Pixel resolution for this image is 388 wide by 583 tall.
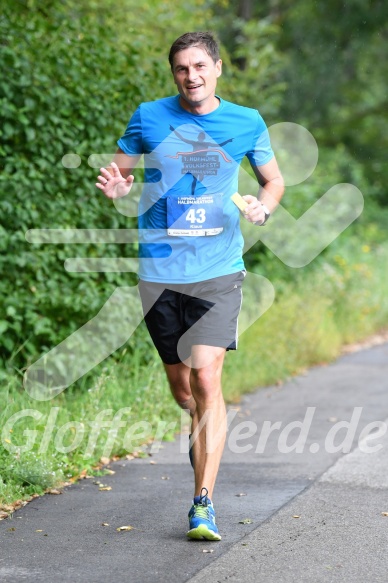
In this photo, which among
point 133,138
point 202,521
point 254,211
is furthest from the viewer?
point 133,138

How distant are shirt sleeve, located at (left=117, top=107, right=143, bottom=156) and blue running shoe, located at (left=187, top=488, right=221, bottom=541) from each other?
1743mm

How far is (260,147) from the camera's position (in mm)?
5516

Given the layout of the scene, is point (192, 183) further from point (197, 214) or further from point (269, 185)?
point (269, 185)

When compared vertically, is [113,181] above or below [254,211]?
above

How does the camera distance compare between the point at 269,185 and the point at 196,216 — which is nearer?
the point at 196,216

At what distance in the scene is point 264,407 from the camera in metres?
9.09

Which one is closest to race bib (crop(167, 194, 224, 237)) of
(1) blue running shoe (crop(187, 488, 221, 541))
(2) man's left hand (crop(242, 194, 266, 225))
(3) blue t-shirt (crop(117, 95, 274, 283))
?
(3) blue t-shirt (crop(117, 95, 274, 283))

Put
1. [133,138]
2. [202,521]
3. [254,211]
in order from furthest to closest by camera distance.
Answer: [133,138]
[254,211]
[202,521]

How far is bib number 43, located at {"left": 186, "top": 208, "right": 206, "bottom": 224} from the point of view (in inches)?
211

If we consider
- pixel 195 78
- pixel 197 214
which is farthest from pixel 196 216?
pixel 195 78

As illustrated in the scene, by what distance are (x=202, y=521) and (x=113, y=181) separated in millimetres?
1723

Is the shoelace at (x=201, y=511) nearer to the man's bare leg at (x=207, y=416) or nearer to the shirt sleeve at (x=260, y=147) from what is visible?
the man's bare leg at (x=207, y=416)

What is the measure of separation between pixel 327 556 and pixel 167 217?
181cm

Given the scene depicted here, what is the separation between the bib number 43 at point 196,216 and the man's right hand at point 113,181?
35cm
